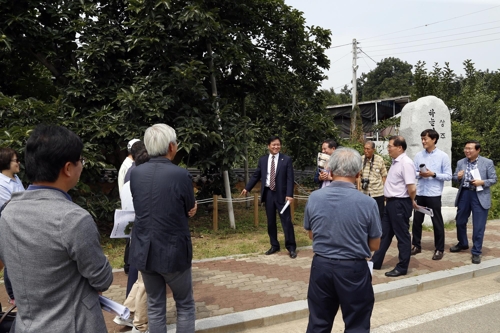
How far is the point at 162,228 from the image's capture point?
3188 millimetres

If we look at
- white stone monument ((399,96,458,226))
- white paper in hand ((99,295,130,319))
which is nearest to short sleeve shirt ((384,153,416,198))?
white paper in hand ((99,295,130,319))

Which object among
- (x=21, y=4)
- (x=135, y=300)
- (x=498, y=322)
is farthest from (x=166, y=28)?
(x=498, y=322)

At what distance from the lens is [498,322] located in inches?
175

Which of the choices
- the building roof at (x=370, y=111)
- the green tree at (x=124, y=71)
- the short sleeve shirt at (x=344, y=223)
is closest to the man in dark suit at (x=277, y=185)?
the green tree at (x=124, y=71)

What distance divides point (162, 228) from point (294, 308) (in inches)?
84.5

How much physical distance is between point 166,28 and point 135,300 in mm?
5845

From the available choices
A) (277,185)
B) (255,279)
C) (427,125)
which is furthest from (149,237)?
(427,125)

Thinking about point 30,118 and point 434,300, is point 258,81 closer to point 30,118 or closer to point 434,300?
point 30,118

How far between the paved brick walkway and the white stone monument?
2.59 metres

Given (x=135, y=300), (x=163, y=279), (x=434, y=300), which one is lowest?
(x=434, y=300)

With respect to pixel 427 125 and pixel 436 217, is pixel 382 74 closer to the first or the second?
pixel 427 125

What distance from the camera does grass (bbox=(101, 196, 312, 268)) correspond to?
7.32 m

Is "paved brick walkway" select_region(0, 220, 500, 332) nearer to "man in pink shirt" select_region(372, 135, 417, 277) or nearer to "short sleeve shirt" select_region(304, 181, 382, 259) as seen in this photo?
"man in pink shirt" select_region(372, 135, 417, 277)

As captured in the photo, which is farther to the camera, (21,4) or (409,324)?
(21,4)
